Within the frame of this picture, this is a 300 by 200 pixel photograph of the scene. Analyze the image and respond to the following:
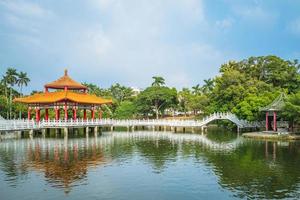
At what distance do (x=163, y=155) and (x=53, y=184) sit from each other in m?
9.48

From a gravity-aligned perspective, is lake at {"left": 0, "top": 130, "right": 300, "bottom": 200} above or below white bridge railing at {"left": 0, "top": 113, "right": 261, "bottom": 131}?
below

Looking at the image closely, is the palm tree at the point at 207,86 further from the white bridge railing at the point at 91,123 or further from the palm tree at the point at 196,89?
the white bridge railing at the point at 91,123

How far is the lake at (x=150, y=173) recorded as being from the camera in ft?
45.9

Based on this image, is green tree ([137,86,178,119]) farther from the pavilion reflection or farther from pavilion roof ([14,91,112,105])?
the pavilion reflection

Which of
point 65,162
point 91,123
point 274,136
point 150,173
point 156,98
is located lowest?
point 150,173

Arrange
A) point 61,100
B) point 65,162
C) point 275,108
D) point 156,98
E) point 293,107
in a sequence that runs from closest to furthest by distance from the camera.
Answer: point 65,162, point 293,107, point 275,108, point 61,100, point 156,98

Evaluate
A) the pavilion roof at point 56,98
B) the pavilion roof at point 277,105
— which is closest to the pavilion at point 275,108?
the pavilion roof at point 277,105

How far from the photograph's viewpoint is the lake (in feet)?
45.9

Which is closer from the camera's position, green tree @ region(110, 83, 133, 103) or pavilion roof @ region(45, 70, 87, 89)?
pavilion roof @ region(45, 70, 87, 89)

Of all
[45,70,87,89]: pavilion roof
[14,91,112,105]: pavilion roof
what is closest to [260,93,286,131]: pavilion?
[14,91,112,105]: pavilion roof

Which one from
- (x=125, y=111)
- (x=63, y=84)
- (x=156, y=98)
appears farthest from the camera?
(x=156, y=98)

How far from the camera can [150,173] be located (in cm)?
1770

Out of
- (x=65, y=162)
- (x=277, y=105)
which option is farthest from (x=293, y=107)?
(x=65, y=162)

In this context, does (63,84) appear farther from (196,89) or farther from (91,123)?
(196,89)
